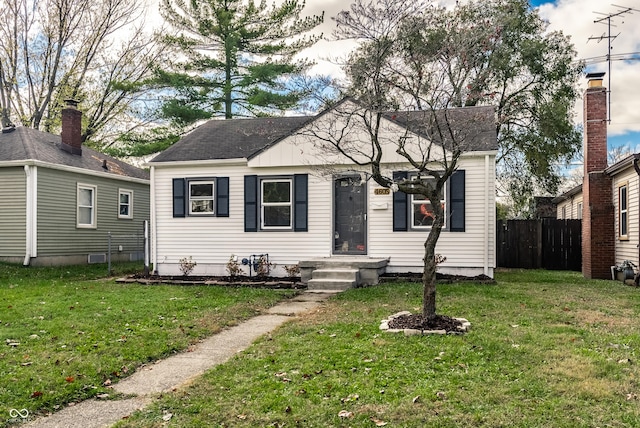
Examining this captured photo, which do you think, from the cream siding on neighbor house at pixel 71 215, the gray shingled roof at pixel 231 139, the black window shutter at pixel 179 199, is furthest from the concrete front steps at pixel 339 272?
the cream siding on neighbor house at pixel 71 215

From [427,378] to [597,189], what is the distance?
454 inches

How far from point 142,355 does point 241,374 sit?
1361 millimetres

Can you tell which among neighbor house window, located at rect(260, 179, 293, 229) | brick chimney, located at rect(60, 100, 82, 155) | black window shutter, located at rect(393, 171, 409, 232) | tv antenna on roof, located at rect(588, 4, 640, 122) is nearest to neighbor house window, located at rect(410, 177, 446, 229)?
black window shutter, located at rect(393, 171, 409, 232)

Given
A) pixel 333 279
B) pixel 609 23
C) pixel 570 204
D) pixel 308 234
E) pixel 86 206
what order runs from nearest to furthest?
pixel 333 279, pixel 308 234, pixel 609 23, pixel 86 206, pixel 570 204

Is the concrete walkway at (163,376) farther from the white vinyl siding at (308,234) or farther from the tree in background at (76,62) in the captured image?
the tree in background at (76,62)

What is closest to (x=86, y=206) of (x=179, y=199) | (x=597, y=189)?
(x=179, y=199)

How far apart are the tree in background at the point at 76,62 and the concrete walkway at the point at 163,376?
18.6 meters

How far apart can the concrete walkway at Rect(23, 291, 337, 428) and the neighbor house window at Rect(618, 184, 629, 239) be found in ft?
30.4

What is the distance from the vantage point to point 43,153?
16.0 meters

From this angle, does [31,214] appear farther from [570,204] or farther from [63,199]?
[570,204]

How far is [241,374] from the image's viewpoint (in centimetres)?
480

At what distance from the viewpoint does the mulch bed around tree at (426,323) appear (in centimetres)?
618

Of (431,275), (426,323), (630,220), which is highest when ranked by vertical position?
(630,220)

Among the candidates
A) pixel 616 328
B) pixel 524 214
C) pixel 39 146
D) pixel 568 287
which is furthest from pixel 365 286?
pixel 524 214
